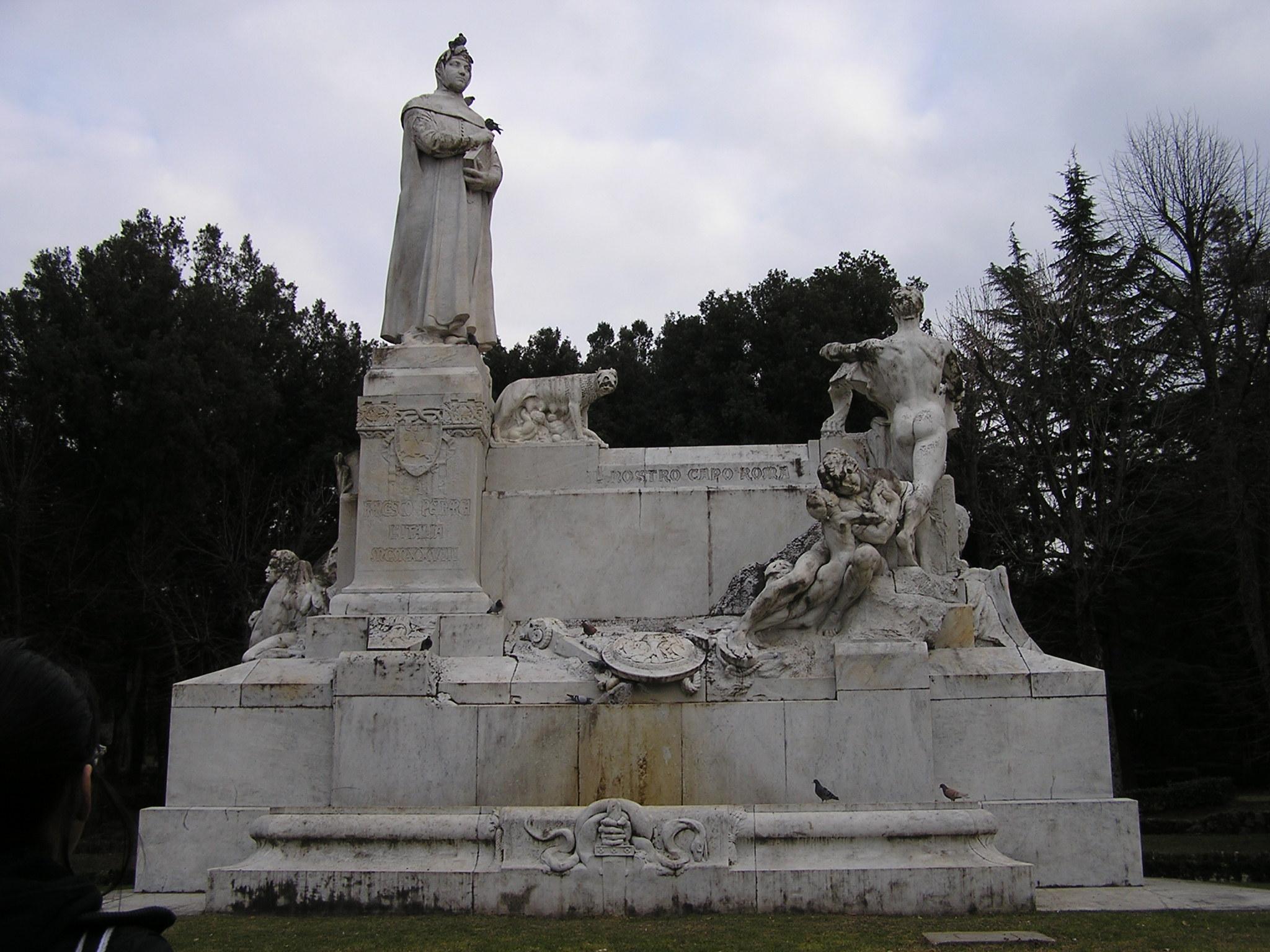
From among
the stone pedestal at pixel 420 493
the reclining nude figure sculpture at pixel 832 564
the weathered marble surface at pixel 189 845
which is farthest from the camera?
the stone pedestal at pixel 420 493

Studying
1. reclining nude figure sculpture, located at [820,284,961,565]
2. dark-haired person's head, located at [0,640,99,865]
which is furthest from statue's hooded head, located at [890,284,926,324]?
dark-haired person's head, located at [0,640,99,865]

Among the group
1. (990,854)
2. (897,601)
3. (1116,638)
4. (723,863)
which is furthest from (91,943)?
(1116,638)

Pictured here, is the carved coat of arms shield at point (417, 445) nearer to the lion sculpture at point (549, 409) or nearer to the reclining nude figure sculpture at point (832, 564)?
the lion sculpture at point (549, 409)

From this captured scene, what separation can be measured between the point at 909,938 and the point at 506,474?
6.40 metres

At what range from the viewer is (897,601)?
432 inches

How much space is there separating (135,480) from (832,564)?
20930 mm

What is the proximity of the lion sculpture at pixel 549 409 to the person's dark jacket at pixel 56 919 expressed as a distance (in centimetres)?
1081

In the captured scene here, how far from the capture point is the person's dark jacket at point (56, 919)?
1.95 meters

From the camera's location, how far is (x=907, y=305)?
1270cm

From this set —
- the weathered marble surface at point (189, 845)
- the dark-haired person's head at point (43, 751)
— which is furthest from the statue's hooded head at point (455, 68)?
the dark-haired person's head at point (43, 751)

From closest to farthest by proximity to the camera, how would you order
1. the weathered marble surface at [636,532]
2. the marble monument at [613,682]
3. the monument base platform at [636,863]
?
the monument base platform at [636,863] < the marble monument at [613,682] < the weathered marble surface at [636,532]

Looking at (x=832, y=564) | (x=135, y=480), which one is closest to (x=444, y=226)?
(x=832, y=564)

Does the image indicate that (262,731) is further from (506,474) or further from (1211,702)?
(1211,702)

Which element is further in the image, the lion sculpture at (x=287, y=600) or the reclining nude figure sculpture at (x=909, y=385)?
the lion sculpture at (x=287, y=600)
